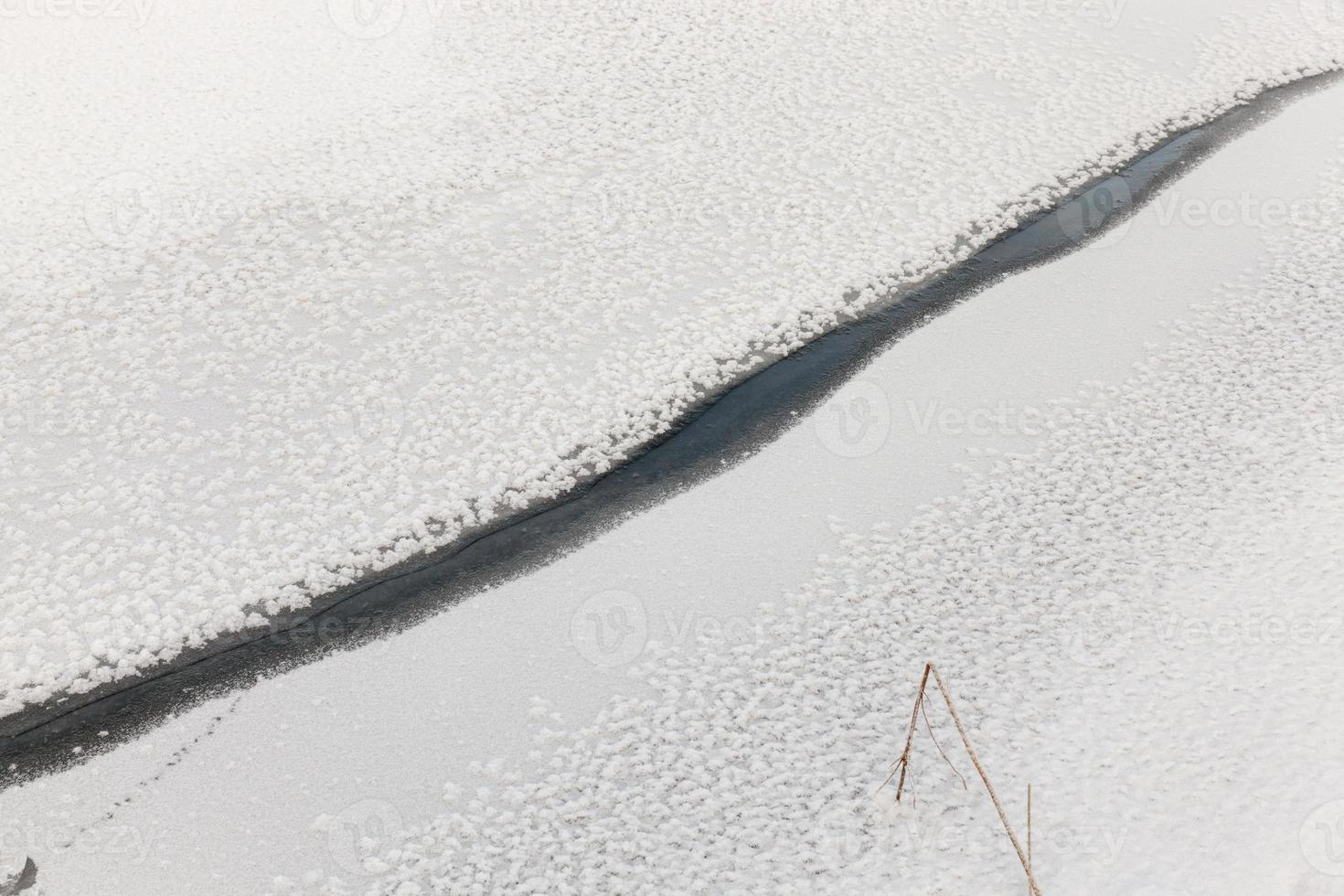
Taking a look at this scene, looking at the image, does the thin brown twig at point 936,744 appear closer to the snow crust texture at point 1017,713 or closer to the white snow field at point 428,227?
the snow crust texture at point 1017,713

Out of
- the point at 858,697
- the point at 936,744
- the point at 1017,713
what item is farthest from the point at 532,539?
the point at 1017,713

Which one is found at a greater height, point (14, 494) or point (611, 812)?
point (14, 494)

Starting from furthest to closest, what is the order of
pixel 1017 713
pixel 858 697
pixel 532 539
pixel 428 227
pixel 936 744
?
pixel 428 227 < pixel 532 539 < pixel 858 697 < pixel 1017 713 < pixel 936 744

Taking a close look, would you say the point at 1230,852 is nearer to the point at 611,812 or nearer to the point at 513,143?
the point at 611,812

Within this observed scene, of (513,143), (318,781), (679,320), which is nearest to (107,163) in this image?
(513,143)

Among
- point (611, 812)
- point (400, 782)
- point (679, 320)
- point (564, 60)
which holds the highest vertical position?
point (564, 60)

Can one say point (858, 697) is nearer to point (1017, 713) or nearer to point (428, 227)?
point (1017, 713)

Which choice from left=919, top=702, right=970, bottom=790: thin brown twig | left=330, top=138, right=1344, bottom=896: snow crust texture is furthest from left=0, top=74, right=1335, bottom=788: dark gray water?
left=919, top=702, right=970, bottom=790: thin brown twig
